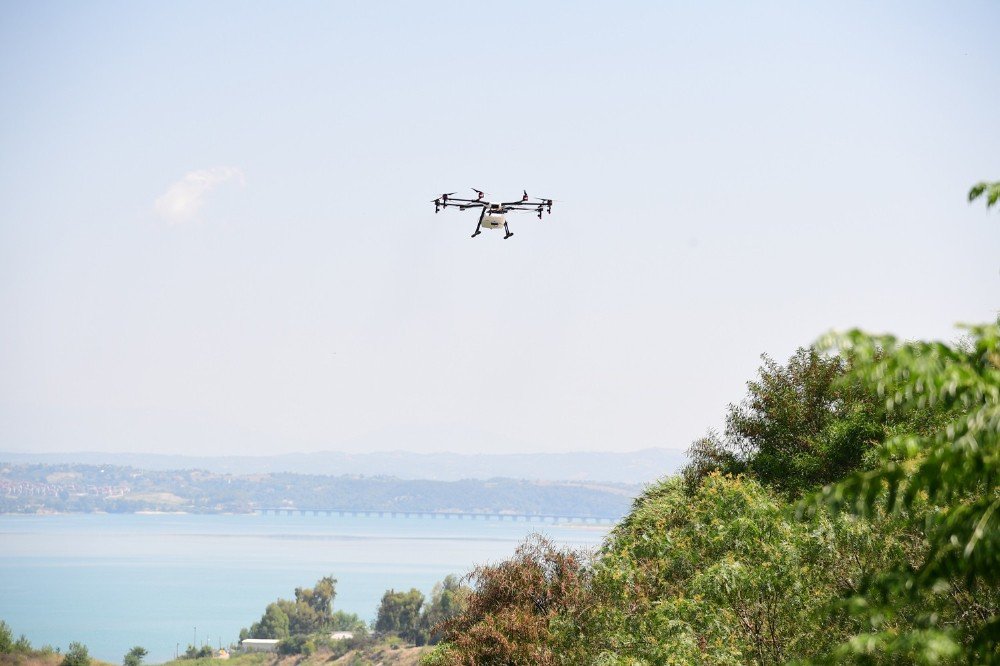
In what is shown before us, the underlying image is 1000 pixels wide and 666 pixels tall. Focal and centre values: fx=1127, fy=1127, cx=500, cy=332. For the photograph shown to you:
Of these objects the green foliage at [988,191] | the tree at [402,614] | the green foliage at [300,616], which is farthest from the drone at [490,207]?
the green foliage at [300,616]

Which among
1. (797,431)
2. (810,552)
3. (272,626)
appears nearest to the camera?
(810,552)

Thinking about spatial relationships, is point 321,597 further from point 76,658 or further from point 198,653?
point 76,658

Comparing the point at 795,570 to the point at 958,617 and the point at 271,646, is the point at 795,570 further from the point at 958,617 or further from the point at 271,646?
the point at 271,646

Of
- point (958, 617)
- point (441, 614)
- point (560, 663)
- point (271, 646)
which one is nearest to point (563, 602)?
point (560, 663)

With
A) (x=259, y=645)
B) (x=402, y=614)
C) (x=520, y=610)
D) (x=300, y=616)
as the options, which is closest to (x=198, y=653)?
(x=259, y=645)

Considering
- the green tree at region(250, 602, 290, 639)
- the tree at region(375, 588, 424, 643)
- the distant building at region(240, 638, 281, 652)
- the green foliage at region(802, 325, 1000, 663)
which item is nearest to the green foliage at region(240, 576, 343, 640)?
the green tree at region(250, 602, 290, 639)
